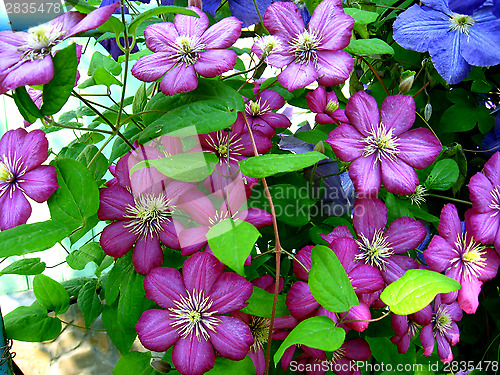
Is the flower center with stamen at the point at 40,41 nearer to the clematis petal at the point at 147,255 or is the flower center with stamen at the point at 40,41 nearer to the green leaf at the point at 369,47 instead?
the clematis petal at the point at 147,255

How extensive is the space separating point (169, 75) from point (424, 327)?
46 centimetres

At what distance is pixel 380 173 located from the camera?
1.54 feet

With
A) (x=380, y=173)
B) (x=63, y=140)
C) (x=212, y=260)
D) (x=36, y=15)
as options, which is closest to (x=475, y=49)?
(x=380, y=173)

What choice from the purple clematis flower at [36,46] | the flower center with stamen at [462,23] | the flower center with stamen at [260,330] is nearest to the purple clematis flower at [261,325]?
the flower center with stamen at [260,330]

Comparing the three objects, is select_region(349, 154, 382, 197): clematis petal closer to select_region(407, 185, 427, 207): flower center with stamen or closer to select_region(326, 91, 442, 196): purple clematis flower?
select_region(326, 91, 442, 196): purple clematis flower

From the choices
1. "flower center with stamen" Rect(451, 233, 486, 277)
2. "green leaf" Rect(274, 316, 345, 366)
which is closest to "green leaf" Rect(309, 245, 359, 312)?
"green leaf" Rect(274, 316, 345, 366)

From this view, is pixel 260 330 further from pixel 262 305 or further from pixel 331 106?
pixel 331 106

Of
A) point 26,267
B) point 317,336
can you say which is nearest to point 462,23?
point 317,336

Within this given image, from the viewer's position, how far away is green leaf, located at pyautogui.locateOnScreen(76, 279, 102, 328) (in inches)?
23.1

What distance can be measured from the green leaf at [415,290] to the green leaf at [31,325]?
461mm

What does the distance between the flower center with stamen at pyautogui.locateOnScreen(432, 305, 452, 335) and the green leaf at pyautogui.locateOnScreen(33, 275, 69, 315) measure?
520mm

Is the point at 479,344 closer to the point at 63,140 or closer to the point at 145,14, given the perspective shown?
the point at 145,14

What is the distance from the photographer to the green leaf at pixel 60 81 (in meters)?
0.37

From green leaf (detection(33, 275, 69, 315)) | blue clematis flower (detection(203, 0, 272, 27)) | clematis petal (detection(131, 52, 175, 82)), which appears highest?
blue clematis flower (detection(203, 0, 272, 27))
